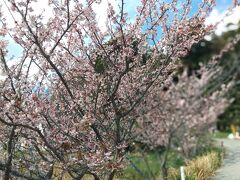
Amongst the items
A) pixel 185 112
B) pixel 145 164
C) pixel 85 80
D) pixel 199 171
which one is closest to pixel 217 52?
pixel 145 164

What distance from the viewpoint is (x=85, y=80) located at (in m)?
5.65

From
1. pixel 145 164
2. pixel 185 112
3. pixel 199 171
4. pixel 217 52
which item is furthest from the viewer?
pixel 217 52

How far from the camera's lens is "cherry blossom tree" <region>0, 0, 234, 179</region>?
4871 mm

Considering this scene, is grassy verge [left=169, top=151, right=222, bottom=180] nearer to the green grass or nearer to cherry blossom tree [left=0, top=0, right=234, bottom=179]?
the green grass

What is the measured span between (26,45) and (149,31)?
1.45 meters

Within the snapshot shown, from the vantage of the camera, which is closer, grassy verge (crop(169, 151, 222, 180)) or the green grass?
grassy verge (crop(169, 151, 222, 180))

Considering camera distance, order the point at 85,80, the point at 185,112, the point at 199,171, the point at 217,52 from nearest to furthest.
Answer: the point at 85,80 → the point at 199,171 → the point at 185,112 → the point at 217,52

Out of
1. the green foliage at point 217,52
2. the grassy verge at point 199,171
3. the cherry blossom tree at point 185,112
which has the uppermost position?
the green foliage at point 217,52

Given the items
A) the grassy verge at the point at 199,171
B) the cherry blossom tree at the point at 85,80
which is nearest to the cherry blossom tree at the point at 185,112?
the grassy verge at the point at 199,171

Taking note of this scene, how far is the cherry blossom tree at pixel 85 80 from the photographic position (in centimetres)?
487

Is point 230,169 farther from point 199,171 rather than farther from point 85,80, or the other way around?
point 85,80

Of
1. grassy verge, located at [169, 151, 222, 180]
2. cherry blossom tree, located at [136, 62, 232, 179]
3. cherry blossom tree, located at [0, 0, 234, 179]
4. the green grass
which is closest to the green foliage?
cherry blossom tree, located at [136, 62, 232, 179]

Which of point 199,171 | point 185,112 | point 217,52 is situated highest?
point 217,52

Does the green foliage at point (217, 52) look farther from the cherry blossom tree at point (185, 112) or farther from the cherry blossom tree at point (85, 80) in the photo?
the cherry blossom tree at point (85, 80)
